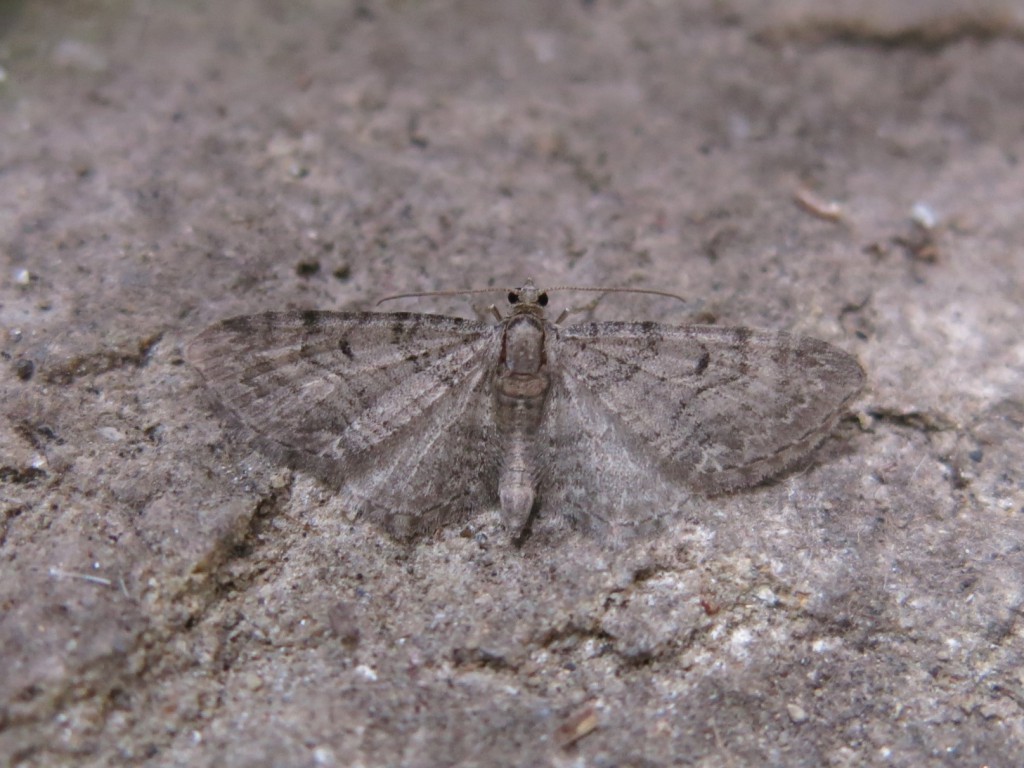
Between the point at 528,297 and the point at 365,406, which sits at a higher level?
the point at 528,297

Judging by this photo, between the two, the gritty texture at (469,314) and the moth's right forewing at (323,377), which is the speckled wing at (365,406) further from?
the gritty texture at (469,314)

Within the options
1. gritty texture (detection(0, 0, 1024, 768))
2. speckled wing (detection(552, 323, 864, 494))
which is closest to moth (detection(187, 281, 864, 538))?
speckled wing (detection(552, 323, 864, 494))

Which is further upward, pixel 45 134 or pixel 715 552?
pixel 45 134

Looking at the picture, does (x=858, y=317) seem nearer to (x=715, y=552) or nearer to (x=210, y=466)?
(x=715, y=552)

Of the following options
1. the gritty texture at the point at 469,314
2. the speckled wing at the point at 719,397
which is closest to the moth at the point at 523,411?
the speckled wing at the point at 719,397

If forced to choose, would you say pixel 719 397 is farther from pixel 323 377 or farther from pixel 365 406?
pixel 323 377

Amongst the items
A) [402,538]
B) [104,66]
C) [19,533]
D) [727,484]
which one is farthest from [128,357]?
[727,484]

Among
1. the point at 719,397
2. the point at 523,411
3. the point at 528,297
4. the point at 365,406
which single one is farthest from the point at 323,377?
the point at 719,397
